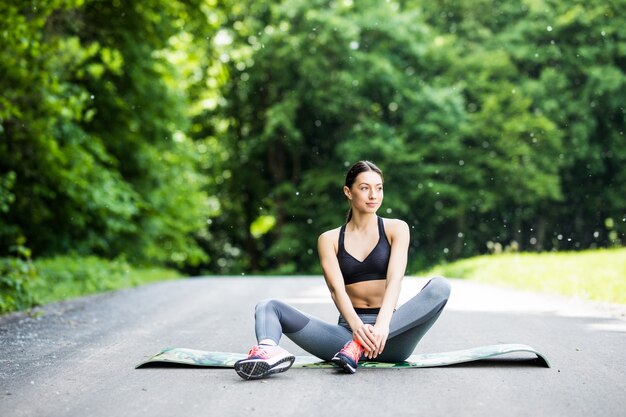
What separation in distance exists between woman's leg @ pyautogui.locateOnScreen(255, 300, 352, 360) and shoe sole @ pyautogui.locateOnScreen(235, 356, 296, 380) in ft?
1.07

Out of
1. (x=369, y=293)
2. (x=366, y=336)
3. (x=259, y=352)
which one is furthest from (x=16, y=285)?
(x=366, y=336)

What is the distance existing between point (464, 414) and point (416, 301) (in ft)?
4.68

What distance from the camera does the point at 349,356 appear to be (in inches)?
211

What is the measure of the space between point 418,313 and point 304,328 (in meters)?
0.83

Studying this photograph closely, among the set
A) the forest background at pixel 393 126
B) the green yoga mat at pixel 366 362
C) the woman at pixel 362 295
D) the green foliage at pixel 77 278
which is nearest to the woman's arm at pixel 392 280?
the woman at pixel 362 295

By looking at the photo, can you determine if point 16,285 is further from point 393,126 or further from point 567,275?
point 393,126

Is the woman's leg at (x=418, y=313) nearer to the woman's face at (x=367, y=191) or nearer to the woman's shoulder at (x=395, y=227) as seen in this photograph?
the woman's shoulder at (x=395, y=227)

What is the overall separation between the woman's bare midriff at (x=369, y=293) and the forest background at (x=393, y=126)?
56.3ft

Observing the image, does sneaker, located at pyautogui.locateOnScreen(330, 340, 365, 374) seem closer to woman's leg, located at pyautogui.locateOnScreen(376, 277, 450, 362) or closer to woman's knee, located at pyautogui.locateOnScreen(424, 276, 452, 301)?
woman's leg, located at pyautogui.locateOnScreen(376, 277, 450, 362)

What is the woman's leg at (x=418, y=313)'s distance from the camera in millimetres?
5523

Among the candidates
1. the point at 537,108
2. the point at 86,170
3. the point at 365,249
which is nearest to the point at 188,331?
the point at 365,249

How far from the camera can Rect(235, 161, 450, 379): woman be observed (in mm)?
5453

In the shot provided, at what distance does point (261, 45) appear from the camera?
3169 centimetres

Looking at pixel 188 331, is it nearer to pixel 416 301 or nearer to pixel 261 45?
pixel 416 301
